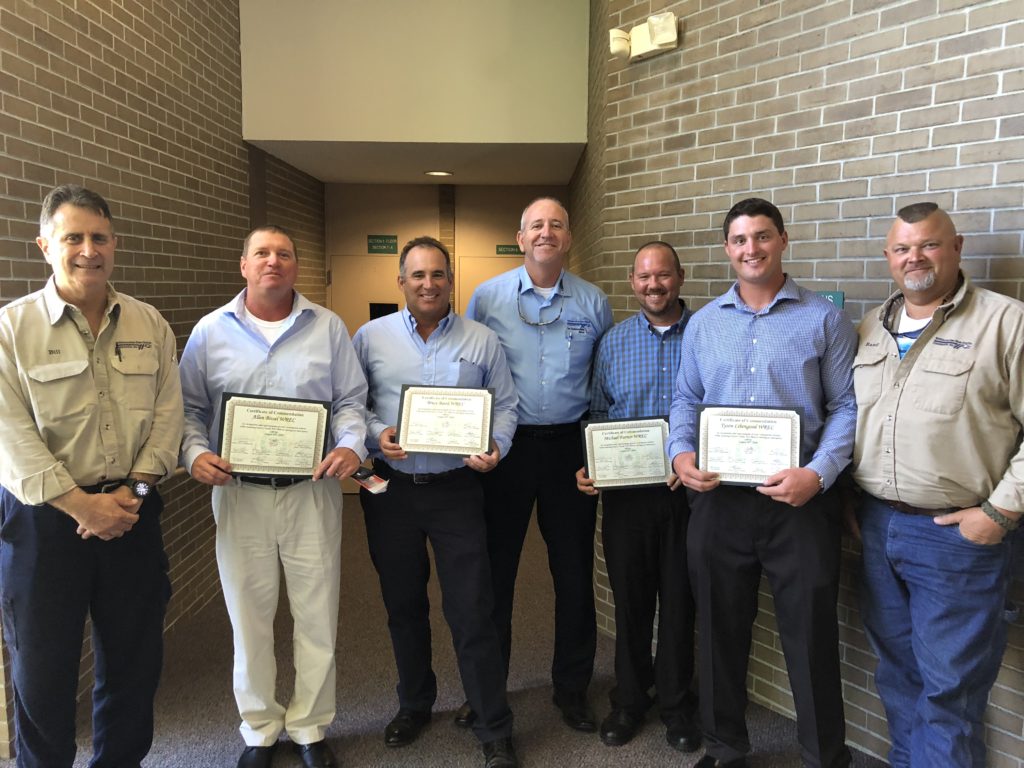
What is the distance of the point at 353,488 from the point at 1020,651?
18.1ft

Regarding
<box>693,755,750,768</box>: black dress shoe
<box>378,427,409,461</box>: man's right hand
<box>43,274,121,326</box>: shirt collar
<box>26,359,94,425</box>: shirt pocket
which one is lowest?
<box>693,755,750,768</box>: black dress shoe

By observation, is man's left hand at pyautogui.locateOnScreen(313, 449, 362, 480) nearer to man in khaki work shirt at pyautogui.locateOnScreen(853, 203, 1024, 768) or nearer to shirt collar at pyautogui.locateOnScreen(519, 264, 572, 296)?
shirt collar at pyautogui.locateOnScreen(519, 264, 572, 296)

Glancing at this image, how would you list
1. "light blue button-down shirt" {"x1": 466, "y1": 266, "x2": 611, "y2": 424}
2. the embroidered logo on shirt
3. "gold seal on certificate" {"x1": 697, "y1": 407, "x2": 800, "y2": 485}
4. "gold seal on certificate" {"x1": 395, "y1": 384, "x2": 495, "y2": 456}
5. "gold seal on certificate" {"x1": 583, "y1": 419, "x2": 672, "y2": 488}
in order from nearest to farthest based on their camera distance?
the embroidered logo on shirt < "gold seal on certificate" {"x1": 697, "y1": 407, "x2": 800, "y2": 485} < "gold seal on certificate" {"x1": 395, "y1": 384, "x2": 495, "y2": 456} < "gold seal on certificate" {"x1": 583, "y1": 419, "x2": 672, "y2": 488} < "light blue button-down shirt" {"x1": 466, "y1": 266, "x2": 611, "y2": 424}

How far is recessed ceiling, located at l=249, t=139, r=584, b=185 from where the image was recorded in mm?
4988

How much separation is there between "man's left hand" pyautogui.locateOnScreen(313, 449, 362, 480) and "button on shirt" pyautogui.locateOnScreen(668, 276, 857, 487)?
115cm

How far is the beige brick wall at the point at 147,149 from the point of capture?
2.77 m

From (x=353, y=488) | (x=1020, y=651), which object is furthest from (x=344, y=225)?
(x=1020, y=651)

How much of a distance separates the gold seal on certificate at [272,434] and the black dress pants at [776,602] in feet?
4.46

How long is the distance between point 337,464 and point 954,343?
199cm

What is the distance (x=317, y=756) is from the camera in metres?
2.62

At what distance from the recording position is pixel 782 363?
233cm

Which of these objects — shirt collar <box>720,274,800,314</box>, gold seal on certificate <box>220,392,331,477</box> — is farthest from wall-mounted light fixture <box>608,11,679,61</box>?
gold seal on certificate <box>220,392,331,477</box>

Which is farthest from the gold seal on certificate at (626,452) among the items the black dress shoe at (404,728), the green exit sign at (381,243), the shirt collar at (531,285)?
the green exit sign at (381,243)

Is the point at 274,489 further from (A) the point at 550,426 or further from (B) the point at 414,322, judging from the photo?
(A) the point at 550,426
